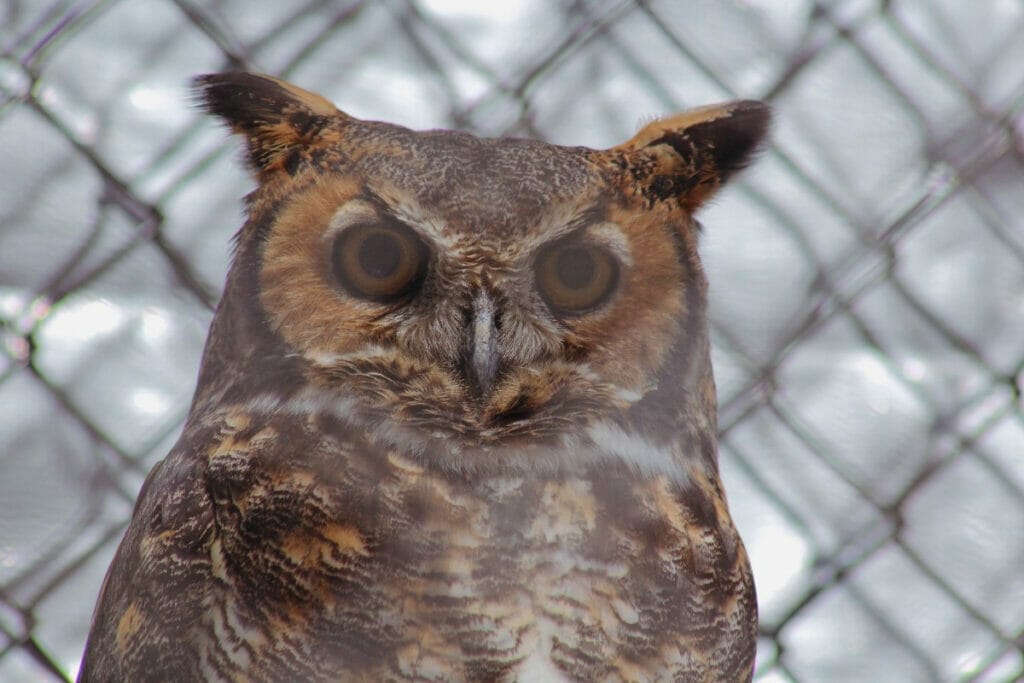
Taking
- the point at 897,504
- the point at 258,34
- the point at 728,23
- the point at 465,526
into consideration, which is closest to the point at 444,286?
the point at 465,526

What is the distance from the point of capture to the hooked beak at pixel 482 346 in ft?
2.49

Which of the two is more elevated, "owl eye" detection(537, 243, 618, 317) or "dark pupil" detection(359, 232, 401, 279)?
"dark pupil" detection(359, 232, 401, 279)

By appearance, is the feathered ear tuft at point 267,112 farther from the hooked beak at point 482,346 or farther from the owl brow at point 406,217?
the hooked beak at point 482,346

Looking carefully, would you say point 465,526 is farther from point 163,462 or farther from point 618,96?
point 618,96

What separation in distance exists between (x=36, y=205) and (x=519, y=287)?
51cm

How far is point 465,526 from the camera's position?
729 millimetres

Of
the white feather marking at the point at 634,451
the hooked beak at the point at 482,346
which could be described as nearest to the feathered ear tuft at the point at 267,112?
the hooked beak at the point at 482,346

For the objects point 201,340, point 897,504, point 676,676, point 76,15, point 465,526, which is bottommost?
point 897,504

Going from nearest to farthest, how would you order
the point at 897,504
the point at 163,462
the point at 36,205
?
the point at 163,462 < the point at 36,205 < the point at 897,504

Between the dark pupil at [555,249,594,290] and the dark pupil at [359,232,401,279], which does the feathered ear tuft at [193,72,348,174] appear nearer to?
the dark pupil at [359,232,401,279]

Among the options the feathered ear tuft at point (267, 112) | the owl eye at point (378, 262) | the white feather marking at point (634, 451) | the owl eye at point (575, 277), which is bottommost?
the white feather marking at point (634, 451)

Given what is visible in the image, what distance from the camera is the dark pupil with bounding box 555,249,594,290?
0.80 m

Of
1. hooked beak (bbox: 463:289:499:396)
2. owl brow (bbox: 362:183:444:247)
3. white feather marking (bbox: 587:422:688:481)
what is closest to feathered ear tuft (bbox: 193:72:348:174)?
owl brow (bbox: 362:183:444:247)

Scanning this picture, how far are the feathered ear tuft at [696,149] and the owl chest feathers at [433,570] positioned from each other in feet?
0.87
